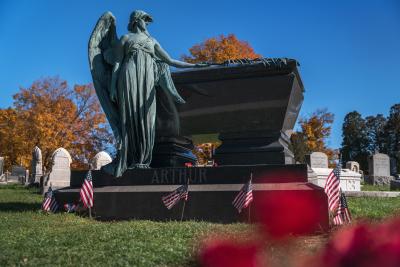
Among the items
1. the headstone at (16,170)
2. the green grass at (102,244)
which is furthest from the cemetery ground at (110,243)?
the headstone at (16,170)

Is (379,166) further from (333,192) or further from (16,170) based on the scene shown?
(16,170)

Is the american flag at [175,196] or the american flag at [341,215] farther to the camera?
the american flag at [175,196]

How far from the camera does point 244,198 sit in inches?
299

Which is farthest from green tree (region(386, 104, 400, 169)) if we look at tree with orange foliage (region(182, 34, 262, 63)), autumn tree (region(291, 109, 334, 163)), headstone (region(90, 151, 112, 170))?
headstone (region(90, 151, 112, 170))

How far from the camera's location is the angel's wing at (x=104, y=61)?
10102 millimetres

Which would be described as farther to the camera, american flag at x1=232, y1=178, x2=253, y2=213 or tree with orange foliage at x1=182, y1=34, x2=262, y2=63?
tree with orange foliage at x1=182, y1=34, x2=262, y2=63

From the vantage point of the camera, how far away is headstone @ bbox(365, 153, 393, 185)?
3475 centimetres

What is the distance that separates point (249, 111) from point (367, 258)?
9.05m

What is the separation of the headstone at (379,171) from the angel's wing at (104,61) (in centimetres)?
2883

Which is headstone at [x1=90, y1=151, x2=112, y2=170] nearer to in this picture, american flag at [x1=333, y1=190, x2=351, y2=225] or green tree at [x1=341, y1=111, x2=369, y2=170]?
american flag at [x1=333, y1=190, x2=351, y2=225]

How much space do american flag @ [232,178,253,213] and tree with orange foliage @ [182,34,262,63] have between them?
25.2 m

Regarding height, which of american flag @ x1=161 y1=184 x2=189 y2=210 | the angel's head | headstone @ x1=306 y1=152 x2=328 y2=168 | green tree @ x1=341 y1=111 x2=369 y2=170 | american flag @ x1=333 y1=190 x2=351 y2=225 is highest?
green tree @ x1=341 y1=111 x2=369 y2=170

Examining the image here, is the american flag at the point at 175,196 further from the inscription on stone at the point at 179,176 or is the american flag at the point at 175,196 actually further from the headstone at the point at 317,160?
the headstone at the point at 317,160

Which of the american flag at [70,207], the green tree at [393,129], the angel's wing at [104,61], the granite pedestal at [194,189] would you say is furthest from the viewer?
the green tree at [393,129]
